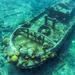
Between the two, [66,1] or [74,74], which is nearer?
[74,74]

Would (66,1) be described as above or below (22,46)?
above

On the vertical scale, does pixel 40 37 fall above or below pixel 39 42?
above

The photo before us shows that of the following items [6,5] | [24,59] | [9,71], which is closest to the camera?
[24,59]

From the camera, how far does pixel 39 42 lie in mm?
13133

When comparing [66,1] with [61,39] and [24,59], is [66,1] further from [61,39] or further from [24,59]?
[24,59]

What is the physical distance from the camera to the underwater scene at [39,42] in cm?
1173

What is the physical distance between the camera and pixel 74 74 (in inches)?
512

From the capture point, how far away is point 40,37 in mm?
13148

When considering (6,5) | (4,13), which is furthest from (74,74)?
(6,5)

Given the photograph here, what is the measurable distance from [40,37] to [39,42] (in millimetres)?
329

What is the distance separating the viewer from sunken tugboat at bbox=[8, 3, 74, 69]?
38.1ft

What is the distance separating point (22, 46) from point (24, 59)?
1.33 meters

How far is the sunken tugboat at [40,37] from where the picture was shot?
1162 centimetres

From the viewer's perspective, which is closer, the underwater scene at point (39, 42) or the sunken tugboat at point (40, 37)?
the sunken tugboat at point (40, 37)
